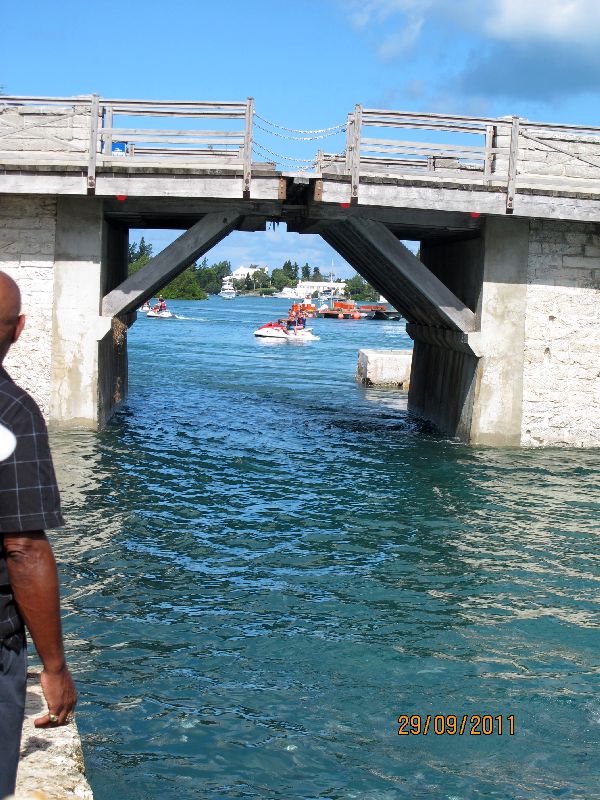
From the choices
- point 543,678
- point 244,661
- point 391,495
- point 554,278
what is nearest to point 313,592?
point 244,661

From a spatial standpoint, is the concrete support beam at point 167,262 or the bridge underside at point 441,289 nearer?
the bridge underside at point 441,289

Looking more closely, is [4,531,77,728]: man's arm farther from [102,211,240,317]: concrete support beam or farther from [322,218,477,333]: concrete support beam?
[322,218,477,333]: concrete support beam

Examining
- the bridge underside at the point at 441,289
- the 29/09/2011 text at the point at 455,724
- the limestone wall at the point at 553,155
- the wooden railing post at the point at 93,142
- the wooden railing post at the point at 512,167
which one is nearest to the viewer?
the 29/09/2011 text at the point at 455,724

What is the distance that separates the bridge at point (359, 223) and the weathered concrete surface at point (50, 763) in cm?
1203

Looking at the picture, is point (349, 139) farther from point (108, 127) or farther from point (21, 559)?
point (21, 559)

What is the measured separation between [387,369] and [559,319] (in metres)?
13.5

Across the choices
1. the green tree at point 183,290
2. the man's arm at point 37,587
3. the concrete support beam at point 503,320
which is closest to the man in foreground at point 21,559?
Result: the man's arm at point 37,587

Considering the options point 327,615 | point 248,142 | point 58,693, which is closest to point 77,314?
point 248,142

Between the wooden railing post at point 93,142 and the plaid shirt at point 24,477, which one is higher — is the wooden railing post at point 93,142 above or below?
above

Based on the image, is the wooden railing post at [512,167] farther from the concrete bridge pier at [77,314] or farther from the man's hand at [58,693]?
the man's hand at [58,693]

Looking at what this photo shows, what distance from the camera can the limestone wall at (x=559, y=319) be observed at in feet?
55.4

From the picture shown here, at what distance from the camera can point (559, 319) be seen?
55.6 ft

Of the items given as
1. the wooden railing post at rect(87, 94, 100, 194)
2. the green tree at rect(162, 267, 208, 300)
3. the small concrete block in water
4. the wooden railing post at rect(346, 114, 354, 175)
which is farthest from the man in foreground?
the green tree at rect(162, 267, 208, 300)

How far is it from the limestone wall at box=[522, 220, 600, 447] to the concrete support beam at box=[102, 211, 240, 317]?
17.8 feet
